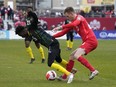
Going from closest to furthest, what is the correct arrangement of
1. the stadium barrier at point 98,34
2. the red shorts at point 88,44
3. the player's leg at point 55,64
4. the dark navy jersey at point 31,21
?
A: the player's leg at point 55,64 → the red shorts at point 88,44 → the dark navy jersey at point 31,21 → the stadium barrier at point 98,34

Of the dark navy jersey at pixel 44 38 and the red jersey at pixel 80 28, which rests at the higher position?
the red jersey at pixel 80 28

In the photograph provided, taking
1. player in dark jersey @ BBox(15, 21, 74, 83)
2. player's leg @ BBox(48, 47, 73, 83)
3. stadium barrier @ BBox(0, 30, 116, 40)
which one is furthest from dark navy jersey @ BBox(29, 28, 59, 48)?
stadium barrier @ BBox(0, 30, 116, 40)

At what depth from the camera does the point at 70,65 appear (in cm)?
1377

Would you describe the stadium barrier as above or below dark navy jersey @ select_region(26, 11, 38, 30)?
below

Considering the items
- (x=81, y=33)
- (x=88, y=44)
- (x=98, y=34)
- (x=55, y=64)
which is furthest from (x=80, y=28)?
(x=98, y=34)

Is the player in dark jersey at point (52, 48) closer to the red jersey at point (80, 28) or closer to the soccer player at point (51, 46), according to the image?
the soccer player at point (51, 46)

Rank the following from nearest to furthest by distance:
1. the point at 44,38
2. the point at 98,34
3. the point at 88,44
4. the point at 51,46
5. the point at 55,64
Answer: the point at 55,64
the point at 88,44
the point at 51,46
the point at 44,38
the point at 98,34

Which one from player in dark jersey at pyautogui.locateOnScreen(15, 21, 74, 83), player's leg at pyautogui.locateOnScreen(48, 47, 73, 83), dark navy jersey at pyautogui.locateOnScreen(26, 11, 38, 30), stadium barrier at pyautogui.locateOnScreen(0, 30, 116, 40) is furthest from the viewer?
stadium barrier at pyautogui.locateOnScreen(0, 30, 116, 40)

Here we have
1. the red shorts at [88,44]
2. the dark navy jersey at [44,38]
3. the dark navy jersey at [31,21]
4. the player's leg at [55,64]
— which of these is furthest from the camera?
the dark navy jersey at [31,21]

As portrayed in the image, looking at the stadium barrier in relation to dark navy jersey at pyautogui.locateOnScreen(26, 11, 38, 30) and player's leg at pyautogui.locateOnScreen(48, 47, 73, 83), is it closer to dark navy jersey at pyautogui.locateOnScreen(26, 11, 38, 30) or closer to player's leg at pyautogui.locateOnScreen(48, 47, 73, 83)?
dark navy jersey at pyautogui.locateOnScreen(26, 11, 38, 30)

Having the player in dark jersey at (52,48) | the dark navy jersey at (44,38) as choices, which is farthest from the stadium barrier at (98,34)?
the player in dark jersey at (52,48)

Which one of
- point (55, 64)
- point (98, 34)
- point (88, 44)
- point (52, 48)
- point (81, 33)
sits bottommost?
point (98, 34)

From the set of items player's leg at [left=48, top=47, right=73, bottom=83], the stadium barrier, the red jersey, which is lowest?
the stadium barrier

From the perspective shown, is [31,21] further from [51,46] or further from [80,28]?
[80,28]
